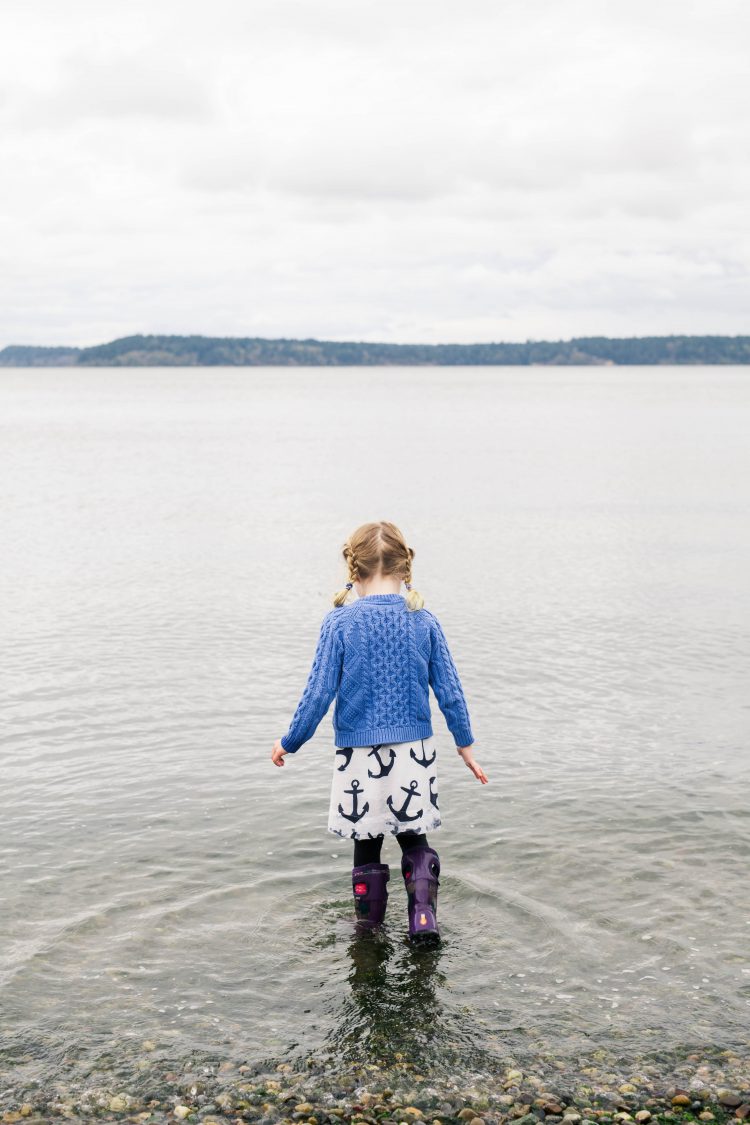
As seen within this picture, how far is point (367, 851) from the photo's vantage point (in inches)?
285

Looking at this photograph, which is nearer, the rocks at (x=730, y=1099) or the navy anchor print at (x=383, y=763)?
the rocks at (x=730, y=1099)

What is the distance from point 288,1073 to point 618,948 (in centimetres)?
255

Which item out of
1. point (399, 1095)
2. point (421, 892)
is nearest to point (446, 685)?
point (421, 892)

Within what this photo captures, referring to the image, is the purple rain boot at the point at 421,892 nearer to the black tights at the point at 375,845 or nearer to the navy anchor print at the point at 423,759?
the black tights at the point at 375,845

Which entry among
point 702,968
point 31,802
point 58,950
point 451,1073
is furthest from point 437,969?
point 31,802

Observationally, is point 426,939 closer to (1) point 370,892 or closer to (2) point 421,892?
(2) point 421,892

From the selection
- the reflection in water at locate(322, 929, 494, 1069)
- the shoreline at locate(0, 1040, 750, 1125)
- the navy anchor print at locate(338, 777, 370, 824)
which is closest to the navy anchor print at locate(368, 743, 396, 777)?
the navy anchor print at locate(338, 777, 370, 824)

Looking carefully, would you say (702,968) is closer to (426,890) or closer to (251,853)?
(426,890)

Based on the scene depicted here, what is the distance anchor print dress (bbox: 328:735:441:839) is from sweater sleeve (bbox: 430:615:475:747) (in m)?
0.24

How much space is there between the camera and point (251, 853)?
30.5 feet

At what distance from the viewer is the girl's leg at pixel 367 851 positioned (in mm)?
7215

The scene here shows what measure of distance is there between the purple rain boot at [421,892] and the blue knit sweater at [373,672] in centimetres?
82

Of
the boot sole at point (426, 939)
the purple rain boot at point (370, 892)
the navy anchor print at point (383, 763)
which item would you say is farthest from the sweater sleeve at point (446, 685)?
the boot sole at point (426, 939)

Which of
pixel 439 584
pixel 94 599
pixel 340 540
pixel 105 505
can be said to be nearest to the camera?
pixel 94 599
